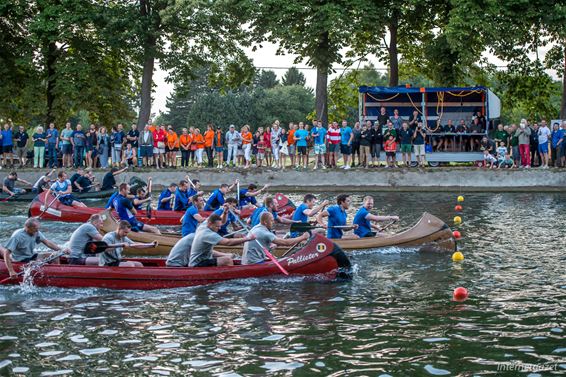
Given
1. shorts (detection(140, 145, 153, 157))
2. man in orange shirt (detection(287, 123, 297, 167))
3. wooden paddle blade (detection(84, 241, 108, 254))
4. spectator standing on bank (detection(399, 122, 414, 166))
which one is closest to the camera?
wooden paddle blade (detection(84, 241, 108, 254))

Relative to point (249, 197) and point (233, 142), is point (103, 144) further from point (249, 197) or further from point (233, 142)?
point (249, 197)

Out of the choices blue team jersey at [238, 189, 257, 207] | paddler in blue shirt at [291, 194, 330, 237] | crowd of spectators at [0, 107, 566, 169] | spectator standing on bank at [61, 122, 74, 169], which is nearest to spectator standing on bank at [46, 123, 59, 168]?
crowd of spectators at [0, 107, 566, 169]

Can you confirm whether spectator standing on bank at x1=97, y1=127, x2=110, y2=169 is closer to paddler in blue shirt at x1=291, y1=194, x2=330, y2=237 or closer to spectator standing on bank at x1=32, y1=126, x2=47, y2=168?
spectator standing on bank at x1=32, y1=126, x2=47, y2=168

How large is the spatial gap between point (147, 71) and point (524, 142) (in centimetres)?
1858

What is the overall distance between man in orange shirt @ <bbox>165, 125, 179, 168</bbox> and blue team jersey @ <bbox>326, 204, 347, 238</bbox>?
55.8 ft

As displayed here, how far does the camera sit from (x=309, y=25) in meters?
36.4

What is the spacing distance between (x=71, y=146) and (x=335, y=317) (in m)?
23.6

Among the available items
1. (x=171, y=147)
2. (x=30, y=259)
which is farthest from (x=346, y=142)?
(x=30, y=259)

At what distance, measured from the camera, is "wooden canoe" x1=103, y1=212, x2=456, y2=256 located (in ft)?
60.6

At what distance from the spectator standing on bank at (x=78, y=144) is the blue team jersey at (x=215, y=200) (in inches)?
528

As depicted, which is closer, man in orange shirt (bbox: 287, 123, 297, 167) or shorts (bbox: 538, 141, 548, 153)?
shorts (bbox: 538, 141, 548, 153)

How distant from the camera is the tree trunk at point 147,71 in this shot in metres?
39.7

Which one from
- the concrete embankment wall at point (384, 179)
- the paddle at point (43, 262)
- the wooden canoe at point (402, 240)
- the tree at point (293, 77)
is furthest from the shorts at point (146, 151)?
the tree at point (293, 77)

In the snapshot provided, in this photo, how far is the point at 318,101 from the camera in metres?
38.1
